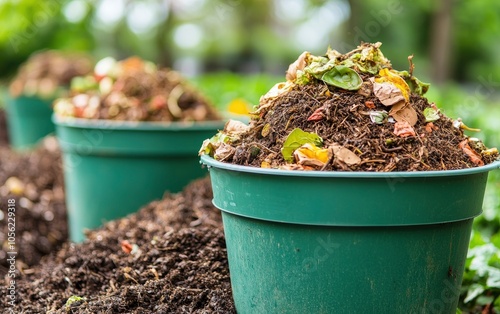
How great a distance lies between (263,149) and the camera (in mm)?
2441

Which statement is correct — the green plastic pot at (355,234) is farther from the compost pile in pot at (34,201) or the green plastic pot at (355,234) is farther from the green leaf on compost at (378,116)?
the compost pile in pot at (34,201)

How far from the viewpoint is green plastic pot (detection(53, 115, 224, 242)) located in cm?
412

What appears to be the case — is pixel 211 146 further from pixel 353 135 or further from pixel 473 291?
pixel 473 291

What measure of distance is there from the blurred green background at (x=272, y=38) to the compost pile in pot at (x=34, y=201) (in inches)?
79.7

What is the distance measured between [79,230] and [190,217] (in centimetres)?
146

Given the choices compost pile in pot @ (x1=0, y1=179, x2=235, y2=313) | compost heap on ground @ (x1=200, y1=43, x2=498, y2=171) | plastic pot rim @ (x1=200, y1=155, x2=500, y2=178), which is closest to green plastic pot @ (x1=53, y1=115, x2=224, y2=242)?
compost pile in pot @ (x1=0, y1=179, x2=235, y2=313)

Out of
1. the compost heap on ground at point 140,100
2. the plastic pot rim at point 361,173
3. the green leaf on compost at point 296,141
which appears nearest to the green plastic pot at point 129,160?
the compost heap on ground at point 140,100

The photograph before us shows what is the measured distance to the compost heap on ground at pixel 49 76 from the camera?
811cm

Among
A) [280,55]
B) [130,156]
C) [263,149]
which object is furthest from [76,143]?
[280,55]

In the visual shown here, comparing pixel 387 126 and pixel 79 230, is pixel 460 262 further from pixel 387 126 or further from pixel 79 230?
pixel 79 230

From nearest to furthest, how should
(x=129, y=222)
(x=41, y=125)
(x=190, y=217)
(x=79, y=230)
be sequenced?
(x=190, y=217), (x=129, y=222), (x=79, y=230), (x=41, y=125)

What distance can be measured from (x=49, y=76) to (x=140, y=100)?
436 cm

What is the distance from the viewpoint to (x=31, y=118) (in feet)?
26.9

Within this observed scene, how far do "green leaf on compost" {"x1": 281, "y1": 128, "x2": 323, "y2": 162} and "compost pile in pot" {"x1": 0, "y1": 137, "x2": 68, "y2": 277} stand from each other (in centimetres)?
259
